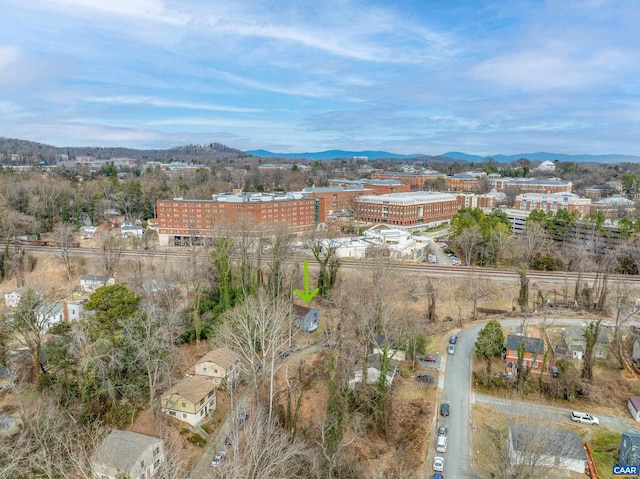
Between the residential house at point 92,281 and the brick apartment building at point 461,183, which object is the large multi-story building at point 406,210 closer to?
the brick apartment building at point 461,183

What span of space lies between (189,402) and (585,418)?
2136cm

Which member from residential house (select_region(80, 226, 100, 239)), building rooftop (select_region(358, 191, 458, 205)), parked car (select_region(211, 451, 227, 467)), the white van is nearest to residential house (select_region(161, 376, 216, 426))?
parked car (select_region(211, 451, 227, 467))

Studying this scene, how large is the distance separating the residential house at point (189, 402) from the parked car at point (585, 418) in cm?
2016

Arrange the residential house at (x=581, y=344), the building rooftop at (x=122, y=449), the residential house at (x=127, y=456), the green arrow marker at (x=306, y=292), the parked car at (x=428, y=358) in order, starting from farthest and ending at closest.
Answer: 1. the green arrow marker at (x=306, y=292)
2. the residential house at (x=581, y=344)
3. the parked car at (x=428, y=358)
4. the building rooftop at (x=122, y=449)
5. the residential house at (x=127, y=456)

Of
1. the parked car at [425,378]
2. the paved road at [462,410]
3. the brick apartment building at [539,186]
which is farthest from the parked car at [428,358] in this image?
the brick apartment building at [539,186]

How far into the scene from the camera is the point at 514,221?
70.3 metres

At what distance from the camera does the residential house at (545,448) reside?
1603 cm

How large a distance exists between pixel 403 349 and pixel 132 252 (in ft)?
125

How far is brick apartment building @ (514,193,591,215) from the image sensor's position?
246 ft

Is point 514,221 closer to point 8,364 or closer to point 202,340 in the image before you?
point 202,340

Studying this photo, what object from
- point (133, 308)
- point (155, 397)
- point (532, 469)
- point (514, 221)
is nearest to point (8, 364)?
point (133, 308)

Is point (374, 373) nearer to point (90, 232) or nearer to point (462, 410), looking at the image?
point (462, 410)

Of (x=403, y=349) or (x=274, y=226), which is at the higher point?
(x=274, y=226)

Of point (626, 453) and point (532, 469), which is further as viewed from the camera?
point (626, 453)
